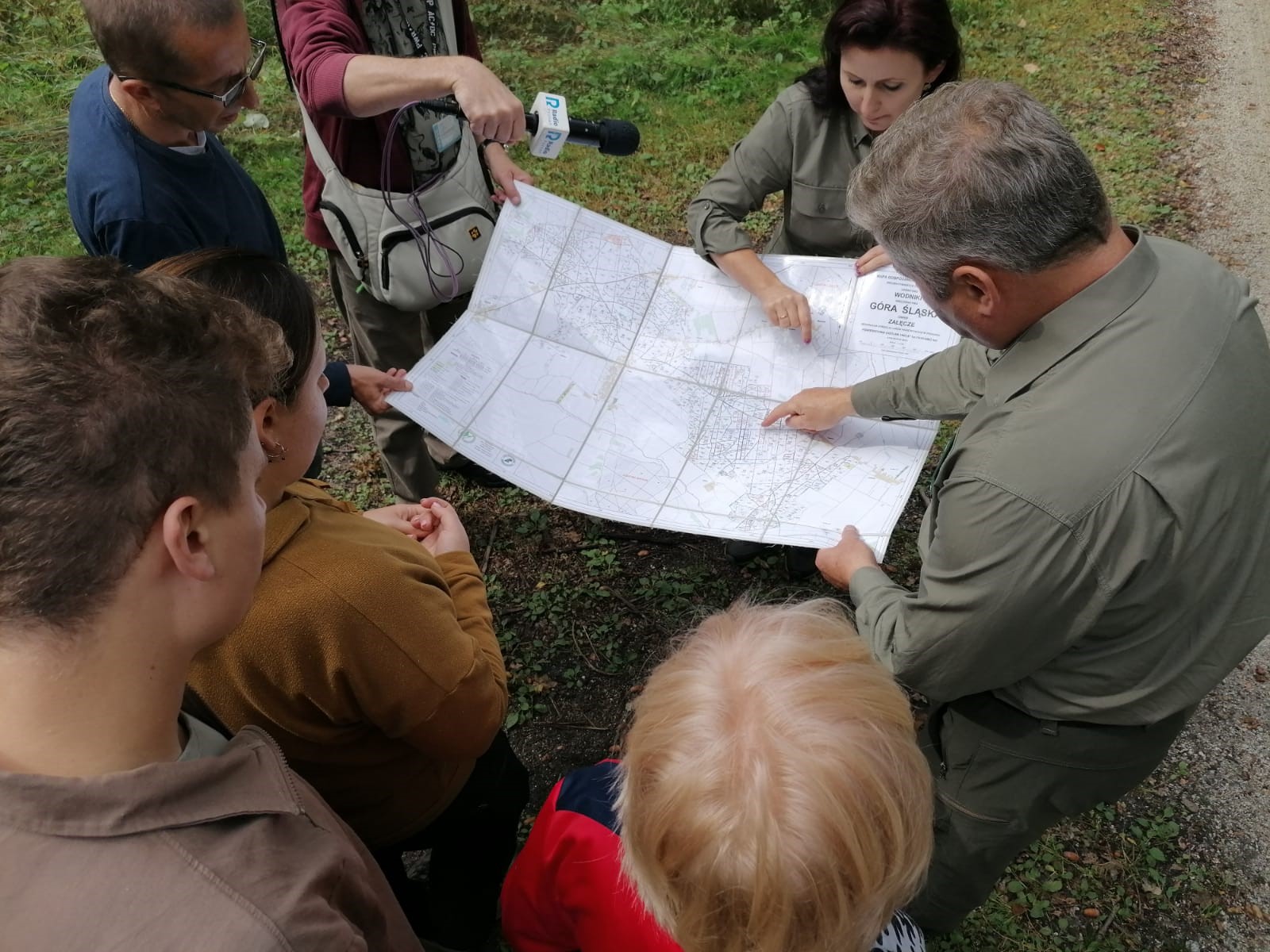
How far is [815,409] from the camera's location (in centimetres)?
211

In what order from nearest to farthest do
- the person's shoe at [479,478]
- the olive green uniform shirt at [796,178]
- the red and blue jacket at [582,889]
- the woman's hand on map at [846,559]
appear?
the red and blue jacket at [582,889], the woman's hand on map at [846,559], the olive green uniform shirt at [796,178], the person's shoe at [479,478]

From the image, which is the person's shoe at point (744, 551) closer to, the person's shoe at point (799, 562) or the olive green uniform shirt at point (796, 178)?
the person's shoe at point (799, 562)

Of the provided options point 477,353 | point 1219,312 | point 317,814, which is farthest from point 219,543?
point 1219,312

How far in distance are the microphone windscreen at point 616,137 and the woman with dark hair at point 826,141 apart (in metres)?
0.43

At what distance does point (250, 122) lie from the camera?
18.1 feet

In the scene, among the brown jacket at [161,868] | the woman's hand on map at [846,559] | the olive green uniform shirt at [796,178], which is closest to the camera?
the brown jacket at [161,868]

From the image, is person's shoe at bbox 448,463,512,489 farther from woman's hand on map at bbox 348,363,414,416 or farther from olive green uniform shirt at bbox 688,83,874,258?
olive green uniform shirt at bbox 688,83,874,258

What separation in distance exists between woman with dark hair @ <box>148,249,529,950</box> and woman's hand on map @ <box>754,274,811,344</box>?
1.07 m

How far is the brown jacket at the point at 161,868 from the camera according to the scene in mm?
785

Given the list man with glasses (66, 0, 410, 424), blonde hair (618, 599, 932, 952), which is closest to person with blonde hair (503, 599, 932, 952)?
blonde hair (618, 599, 932, 952)

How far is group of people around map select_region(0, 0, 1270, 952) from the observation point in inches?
34.2

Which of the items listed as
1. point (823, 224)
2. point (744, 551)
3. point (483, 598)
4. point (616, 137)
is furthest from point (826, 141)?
point (483, 598)

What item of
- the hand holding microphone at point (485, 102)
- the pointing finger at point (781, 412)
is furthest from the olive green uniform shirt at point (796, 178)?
the hand holding microphone at point (485, 102)

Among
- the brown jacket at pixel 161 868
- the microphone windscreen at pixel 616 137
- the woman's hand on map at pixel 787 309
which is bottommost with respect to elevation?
the woman's hand on map at pixel 787 309
